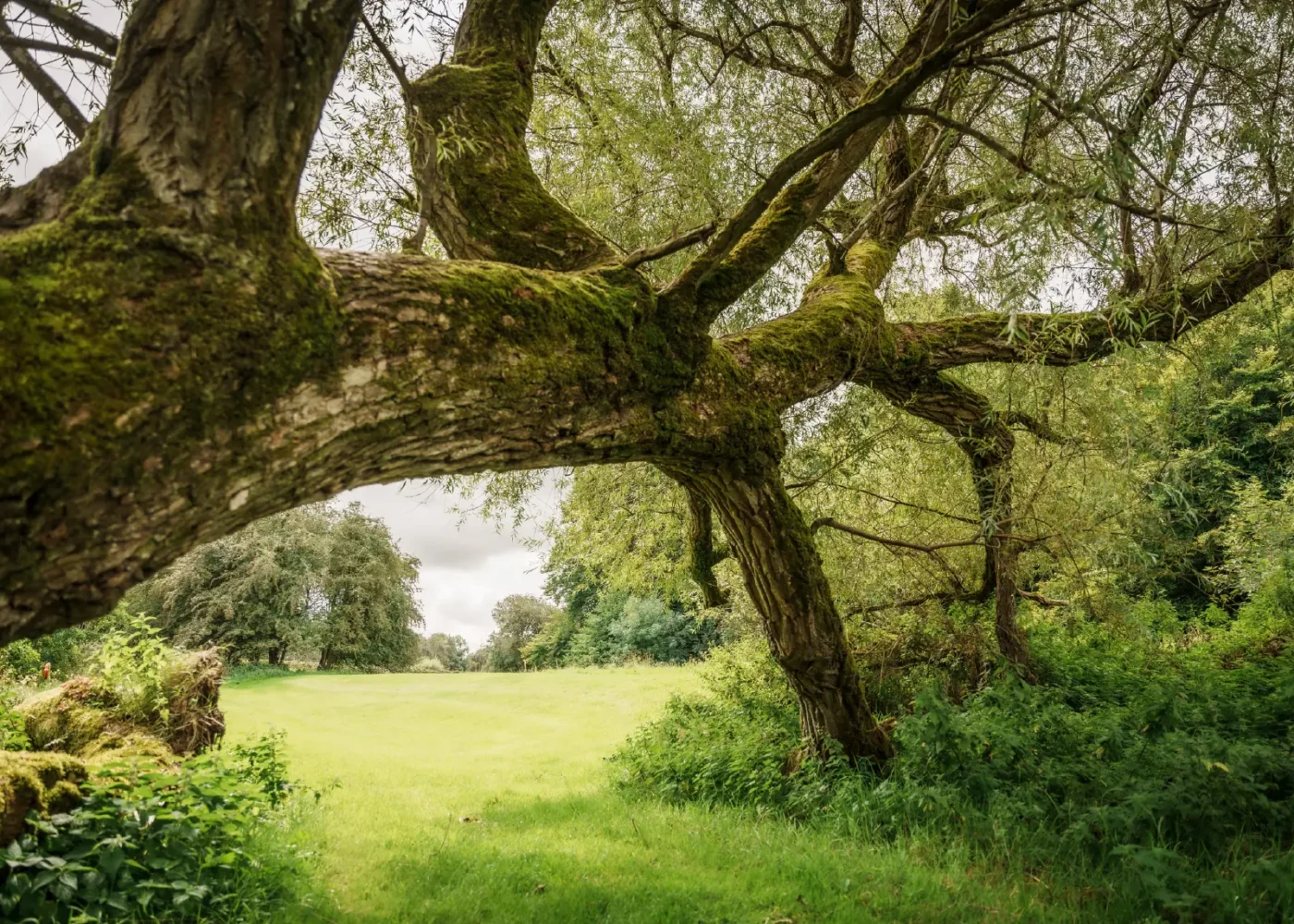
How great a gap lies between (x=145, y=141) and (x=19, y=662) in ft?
56.8

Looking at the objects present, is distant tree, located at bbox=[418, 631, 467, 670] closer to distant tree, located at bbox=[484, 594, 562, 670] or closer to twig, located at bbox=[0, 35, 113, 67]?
distant tree, located at bbox=[484, 594, 562, 670]

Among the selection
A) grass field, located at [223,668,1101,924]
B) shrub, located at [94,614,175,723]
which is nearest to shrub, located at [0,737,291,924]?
grass field, located at [223,668,1101,924]

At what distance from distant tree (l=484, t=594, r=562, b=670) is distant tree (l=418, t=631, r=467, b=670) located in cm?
1316

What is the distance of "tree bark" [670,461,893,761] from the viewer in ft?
15.0

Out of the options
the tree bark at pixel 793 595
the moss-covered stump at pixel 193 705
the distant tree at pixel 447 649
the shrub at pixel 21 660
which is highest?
the tree bark at pixel 793 595

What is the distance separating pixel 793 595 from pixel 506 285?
9.90 feet

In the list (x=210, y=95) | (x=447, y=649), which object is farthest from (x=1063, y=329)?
(x=447, y=649)

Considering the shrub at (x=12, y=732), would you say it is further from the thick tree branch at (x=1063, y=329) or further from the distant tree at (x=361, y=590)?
the distant tree at (x=361, y=590)

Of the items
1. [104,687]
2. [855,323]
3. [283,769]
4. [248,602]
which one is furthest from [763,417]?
[248,602]

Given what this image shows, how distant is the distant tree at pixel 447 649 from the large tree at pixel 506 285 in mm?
57561

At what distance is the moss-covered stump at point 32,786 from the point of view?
340 cm

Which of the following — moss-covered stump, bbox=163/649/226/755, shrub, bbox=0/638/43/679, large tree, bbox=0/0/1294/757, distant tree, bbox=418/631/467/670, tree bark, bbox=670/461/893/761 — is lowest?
distant tree, bbox=418/631/467/670

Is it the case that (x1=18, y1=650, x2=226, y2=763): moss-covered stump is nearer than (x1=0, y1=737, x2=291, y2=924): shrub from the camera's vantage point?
No

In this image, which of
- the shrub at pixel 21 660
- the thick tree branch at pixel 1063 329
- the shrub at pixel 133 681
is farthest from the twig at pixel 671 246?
the shrub at pixel 21 660
